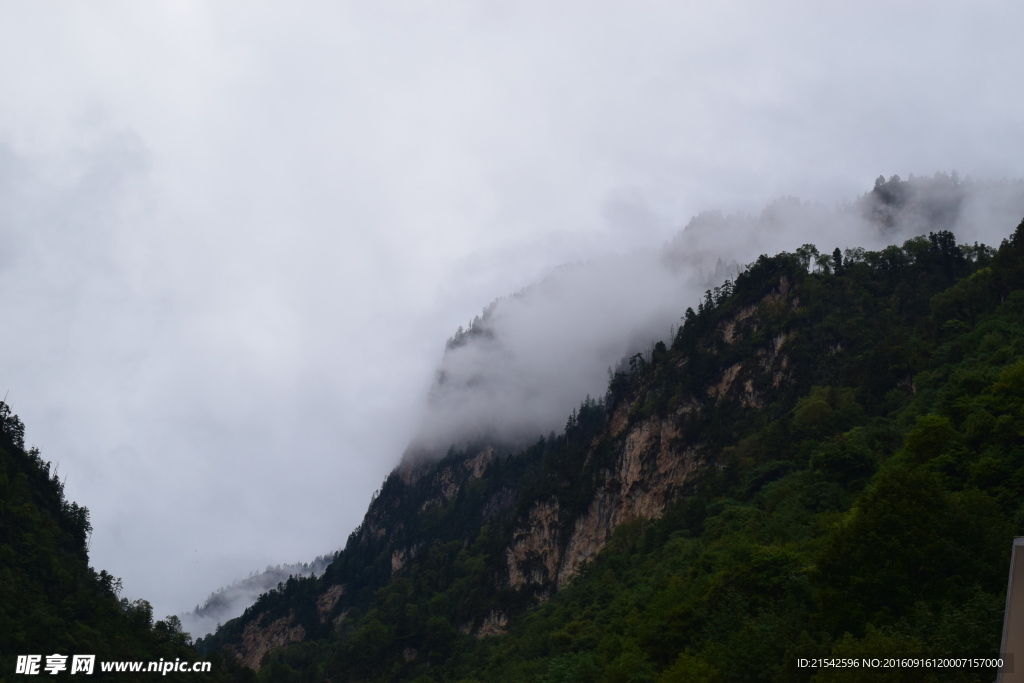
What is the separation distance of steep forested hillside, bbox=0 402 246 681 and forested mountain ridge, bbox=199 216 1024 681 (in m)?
40.1

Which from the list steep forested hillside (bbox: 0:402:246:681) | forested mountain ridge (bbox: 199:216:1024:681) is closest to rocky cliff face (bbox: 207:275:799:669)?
forested mountain ridge (bbox: 199:216:1024:681)

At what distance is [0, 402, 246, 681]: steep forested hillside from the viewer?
341 feet

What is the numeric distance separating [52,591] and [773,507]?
96.1m

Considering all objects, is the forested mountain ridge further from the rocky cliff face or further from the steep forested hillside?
the steep forested hillside

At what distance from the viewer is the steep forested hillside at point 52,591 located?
104m

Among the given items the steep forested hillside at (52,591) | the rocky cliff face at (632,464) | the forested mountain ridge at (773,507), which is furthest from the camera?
the rocky cliff face at (632,464)

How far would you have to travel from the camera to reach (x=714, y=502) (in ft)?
327

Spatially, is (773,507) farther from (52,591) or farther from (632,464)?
(52,591)

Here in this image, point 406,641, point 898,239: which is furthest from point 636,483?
point 898,239

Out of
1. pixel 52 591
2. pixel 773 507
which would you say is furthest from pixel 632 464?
pixel 52 591

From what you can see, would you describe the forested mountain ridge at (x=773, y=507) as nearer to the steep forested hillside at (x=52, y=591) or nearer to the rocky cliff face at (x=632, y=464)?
the rocky cliff face at (x=632, y=464)

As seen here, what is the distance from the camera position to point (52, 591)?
116m

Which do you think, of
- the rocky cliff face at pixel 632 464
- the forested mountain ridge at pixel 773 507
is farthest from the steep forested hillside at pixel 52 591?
the rocky cliff face at pixel 632 464

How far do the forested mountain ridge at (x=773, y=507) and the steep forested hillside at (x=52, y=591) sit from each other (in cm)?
4009
